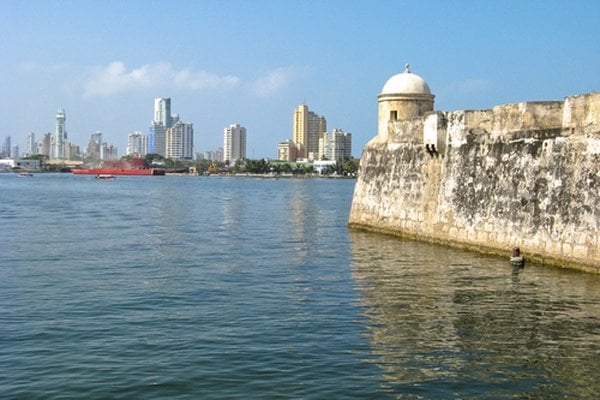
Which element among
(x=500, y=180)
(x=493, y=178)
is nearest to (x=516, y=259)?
(x=500, y=180)

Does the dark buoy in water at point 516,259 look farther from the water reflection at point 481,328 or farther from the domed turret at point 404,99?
the domed turret at point 404,99

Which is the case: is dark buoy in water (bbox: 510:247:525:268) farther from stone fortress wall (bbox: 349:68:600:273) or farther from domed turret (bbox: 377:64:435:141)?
domed turret (bbox: 377:64:435:141)

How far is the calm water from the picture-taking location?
948 cm

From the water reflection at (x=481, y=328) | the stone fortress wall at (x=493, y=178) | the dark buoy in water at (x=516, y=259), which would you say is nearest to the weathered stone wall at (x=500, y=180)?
the stone fortress wall at (x=493, y=178)

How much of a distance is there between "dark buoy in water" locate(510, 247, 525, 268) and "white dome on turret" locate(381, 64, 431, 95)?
35.8 ft

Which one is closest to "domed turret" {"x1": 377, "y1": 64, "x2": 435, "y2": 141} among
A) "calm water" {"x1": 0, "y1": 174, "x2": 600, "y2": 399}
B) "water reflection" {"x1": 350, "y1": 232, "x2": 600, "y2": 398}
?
"calm water" {"x1": 0, "y1": 174, "x2": 600, "y2": 399}

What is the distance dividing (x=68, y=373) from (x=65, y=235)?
61.0 feet

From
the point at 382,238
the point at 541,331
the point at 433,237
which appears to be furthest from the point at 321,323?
the point at 382,238

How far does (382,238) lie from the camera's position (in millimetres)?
25703

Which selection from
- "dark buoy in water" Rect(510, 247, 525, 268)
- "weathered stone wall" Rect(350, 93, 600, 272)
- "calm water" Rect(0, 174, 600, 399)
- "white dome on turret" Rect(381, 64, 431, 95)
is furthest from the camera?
"white dome on turret" Rect(381, 64, 431, 95)

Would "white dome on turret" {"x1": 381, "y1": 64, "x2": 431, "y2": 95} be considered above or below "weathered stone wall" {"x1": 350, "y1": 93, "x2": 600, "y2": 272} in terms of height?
above

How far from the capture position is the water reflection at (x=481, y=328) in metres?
9.49

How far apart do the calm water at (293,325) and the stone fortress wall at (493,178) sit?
3.06 ft

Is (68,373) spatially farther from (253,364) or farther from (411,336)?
(411,336)
